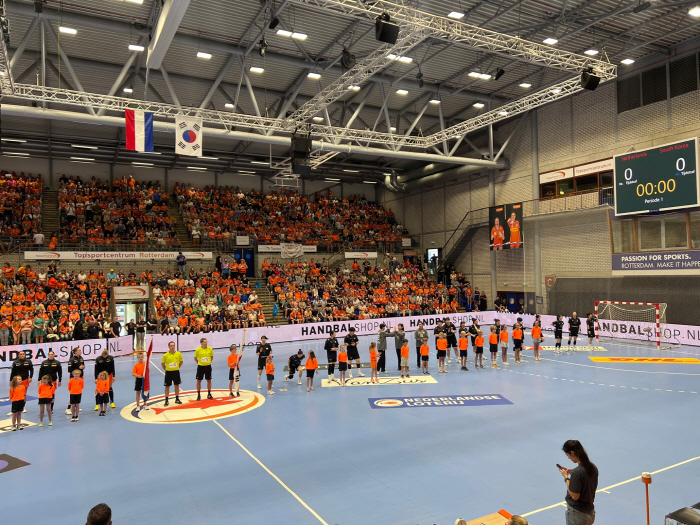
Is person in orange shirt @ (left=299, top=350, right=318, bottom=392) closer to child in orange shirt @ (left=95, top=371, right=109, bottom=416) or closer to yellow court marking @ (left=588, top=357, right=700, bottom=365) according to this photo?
child in orange shirt @ (left=95, top=371, right=109, bottom=416)

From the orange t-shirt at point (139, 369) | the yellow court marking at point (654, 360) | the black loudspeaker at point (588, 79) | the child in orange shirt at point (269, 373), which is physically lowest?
the yellow court marking at point (654, 360)

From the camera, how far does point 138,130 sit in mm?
17375

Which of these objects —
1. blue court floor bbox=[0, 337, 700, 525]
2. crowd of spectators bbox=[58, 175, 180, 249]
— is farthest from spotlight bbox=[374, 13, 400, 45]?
crowd of spectators bbox=[58, 175, 180, 249]

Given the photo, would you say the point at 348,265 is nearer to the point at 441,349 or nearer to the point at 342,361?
the point at 441,349

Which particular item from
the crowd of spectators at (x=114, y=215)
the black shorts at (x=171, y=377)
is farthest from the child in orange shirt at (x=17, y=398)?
the crowd of spectators at (x=114, y=215)

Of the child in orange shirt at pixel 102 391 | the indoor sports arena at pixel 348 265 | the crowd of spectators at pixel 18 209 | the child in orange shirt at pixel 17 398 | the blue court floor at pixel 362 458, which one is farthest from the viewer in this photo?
the crowd of spectators at pixel 18 209

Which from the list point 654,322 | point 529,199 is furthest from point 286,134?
point 654,322

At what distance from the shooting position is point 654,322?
24.0m

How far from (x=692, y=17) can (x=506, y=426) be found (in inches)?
827

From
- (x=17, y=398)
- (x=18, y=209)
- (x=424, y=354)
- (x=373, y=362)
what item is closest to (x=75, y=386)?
(x=17, y=398)

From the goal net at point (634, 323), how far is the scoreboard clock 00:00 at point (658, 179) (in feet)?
16.4

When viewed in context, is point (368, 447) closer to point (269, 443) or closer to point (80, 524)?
point (269, 443)

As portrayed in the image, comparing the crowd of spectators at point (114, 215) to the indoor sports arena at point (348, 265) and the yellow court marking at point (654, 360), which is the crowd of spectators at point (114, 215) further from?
the yellow court marking at point (654, 360)

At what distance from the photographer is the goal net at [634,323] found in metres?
23.4
